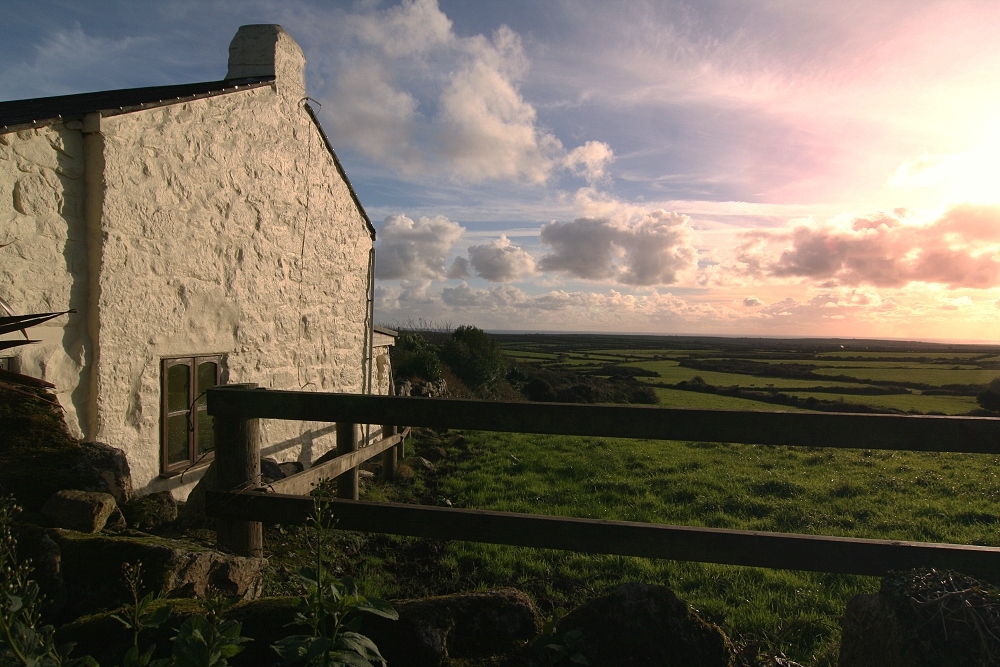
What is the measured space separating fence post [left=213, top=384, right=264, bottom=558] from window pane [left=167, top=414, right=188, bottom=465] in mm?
3113

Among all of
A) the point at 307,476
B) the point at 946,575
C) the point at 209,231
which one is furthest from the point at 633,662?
the point at 209,231

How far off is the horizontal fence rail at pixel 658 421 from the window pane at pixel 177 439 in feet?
11.0

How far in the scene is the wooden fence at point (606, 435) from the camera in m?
2.50

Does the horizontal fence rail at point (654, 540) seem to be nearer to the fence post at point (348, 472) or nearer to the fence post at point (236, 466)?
the fence post at point (236, 466)

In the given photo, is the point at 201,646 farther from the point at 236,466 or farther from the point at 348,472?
the point at 348,472

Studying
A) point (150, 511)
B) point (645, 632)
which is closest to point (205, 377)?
point (150, 511)

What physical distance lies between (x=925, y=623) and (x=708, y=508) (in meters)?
6.11

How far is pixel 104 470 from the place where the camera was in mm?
4070

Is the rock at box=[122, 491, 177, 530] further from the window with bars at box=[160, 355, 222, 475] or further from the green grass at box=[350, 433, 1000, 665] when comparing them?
the green grass at box=[350, 433, 1000, 665]

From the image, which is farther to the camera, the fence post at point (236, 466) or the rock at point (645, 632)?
the fence post at point (236, 466)

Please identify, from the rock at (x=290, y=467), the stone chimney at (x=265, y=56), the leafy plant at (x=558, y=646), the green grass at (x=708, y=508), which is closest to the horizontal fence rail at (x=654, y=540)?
the leafy plant at (x=558, y=646)

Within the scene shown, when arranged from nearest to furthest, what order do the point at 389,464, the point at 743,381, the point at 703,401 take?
the point at 389,464, the point at 703,401, the point at 743,381

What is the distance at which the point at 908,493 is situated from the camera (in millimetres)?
9609

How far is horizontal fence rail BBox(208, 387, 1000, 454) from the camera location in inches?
98.7
